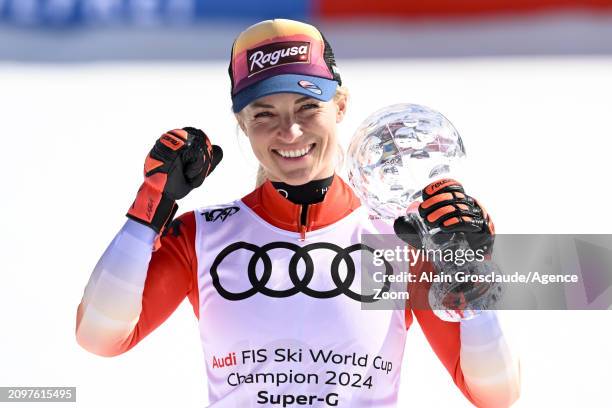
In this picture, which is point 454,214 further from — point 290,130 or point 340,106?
point 340,106

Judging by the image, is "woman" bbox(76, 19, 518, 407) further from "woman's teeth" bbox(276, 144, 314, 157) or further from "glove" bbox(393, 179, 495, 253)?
"glove" bbox(393, 179, 495, 253)

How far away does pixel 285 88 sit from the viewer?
7.92ft

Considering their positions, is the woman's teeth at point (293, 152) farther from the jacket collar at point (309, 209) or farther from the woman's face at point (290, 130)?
the jacket collar at point (309, 209)

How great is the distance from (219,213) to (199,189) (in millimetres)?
1789

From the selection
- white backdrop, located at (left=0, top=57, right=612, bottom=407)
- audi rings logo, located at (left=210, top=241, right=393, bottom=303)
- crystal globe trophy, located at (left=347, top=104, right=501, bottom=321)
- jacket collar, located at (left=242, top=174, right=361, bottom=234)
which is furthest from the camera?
white backdrop, located at (left=0, top=57, right=612, bottom=407)

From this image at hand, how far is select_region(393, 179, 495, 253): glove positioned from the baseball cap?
18.6 inches

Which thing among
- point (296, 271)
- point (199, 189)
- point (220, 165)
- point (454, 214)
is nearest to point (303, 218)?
point (296, 271)

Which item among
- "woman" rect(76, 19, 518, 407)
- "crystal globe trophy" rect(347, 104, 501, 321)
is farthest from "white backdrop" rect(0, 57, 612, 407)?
"woman" rect(76, 19, 518, 407)

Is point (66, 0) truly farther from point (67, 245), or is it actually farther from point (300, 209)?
point (300, 209)

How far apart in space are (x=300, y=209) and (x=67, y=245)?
188cm

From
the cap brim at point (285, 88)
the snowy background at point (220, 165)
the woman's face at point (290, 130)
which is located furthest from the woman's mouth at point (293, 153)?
the snowy background at point (220, 165)

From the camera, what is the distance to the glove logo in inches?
102

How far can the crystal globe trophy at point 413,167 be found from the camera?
214 centimetres

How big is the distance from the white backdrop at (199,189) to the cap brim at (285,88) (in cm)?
41
